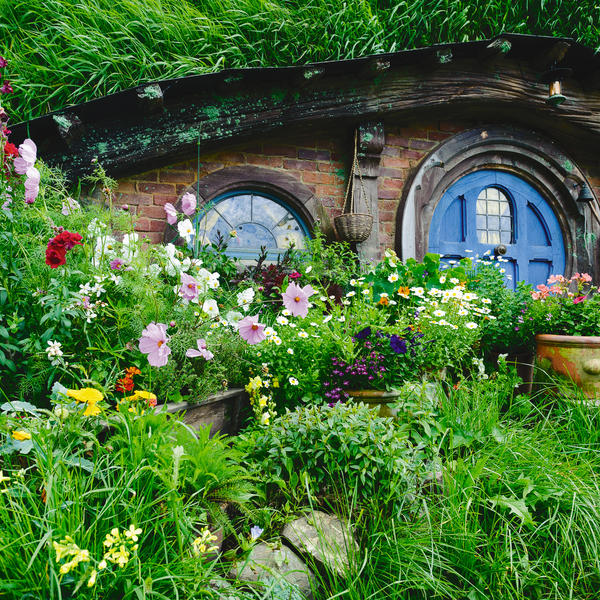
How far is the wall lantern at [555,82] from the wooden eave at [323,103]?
3.6 inches

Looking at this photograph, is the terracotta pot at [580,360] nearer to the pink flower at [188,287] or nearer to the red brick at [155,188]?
the pink flower at [188,287]

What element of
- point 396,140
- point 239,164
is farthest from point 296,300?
point 396,140

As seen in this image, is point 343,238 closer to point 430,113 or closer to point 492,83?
point 430,113

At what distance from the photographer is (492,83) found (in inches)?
186

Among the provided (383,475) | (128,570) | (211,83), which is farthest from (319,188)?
(128,570)

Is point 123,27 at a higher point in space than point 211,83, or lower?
higher

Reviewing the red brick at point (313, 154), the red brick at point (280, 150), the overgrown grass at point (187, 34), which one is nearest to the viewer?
the overgrown grass at point (187, 34)

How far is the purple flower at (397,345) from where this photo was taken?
2.43 m

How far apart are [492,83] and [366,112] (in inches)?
55.0

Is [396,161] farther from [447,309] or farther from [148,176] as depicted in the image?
[148,176]

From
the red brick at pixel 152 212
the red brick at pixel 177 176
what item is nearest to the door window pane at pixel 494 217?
the red brick at pixel 177 176

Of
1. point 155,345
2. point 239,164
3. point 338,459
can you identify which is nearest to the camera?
point 338,459

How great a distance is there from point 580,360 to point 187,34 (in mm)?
4123

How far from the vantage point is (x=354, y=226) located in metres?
4.23
